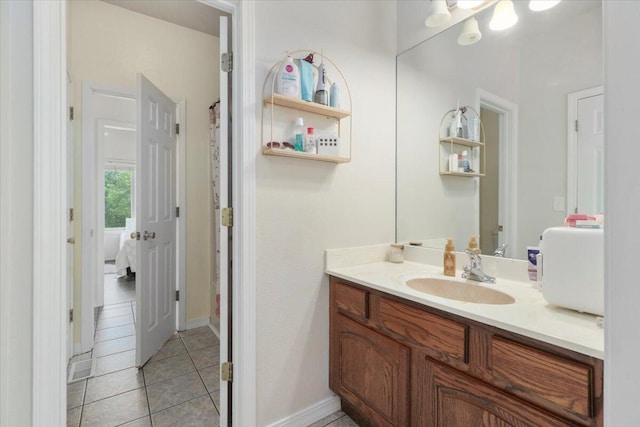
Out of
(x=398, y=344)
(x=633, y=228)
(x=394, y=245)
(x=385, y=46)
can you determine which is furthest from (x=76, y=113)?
(x=633, y=228)

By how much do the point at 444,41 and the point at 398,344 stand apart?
172 centimetres

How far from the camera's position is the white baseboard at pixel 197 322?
2.83 metres

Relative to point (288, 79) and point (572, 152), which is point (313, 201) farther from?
point (572, 152)

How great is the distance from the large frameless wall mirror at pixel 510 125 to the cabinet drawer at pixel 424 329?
0.66 meters

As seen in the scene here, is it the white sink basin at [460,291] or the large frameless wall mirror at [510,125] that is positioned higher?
the large frameless wall mirror at [510,125]

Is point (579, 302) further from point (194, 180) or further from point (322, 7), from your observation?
point (194, 180)

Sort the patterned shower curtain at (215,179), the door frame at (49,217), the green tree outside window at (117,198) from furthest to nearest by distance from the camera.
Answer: the green tree outside window at (117,198) < the patterned shower curtain at (215,179) < the door frame at (49,217)

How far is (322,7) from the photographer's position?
1.66 m

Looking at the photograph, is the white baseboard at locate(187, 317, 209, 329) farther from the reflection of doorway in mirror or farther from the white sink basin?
the reflection of doorway in mirror

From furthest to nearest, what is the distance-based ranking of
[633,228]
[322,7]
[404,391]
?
[322,7], [404,391], [633,228]

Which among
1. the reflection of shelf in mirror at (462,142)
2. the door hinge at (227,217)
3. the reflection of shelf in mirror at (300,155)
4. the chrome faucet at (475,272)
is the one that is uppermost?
the reflection of shelf in mirror at (462,142)

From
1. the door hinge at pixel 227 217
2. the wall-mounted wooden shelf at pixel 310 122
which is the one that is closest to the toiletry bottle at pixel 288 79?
the wall-mounted wooden shelf at pixel 310 122

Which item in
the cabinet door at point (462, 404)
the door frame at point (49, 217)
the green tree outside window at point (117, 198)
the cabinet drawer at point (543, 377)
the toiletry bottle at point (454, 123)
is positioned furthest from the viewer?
the green tree outside window at point (117, 198)

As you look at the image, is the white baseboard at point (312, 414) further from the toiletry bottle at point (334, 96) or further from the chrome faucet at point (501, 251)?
the toiletry bottle at point (334, 96)
